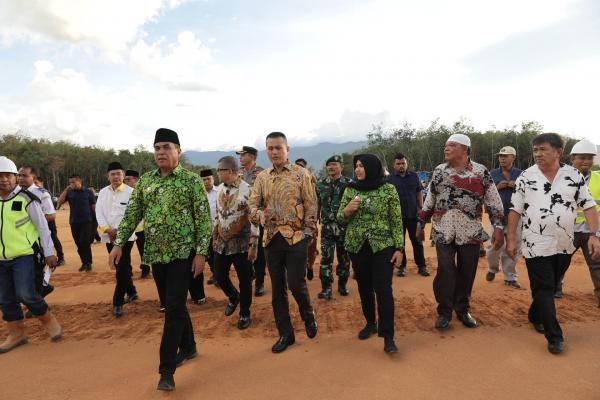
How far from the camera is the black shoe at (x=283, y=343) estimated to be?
3826 mm

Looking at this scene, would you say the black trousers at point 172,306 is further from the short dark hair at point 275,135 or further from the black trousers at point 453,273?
the black trousers at point 453,273

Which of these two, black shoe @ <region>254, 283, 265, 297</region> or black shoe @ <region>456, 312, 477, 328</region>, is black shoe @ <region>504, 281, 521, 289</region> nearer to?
black shoe @ <region>456, 312, 477, 328</region>

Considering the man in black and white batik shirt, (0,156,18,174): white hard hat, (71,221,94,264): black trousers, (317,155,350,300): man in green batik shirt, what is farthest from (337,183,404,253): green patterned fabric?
(71,221,94,264): black trousers

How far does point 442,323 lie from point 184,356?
2.73 m

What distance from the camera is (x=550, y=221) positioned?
370 cm

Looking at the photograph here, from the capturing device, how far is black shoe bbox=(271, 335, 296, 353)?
383 cm

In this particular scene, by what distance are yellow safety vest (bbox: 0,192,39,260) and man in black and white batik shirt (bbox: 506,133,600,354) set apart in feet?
17.0

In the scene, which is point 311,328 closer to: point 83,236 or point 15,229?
point 15,229

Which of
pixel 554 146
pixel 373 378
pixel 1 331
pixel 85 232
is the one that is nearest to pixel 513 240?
pixel 554 146

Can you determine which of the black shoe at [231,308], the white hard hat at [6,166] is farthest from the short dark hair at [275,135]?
the white hard hat at [6,166]

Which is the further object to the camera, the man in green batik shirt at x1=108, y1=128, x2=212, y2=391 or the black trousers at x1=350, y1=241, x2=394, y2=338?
the black trousers at x1=350, y1=241, x2=394, y2=338

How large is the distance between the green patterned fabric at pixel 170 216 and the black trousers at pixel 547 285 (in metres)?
3.20

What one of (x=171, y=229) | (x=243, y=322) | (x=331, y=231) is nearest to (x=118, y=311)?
(x=243, y=322)

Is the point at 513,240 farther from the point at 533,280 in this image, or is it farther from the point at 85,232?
the point at 85,232
